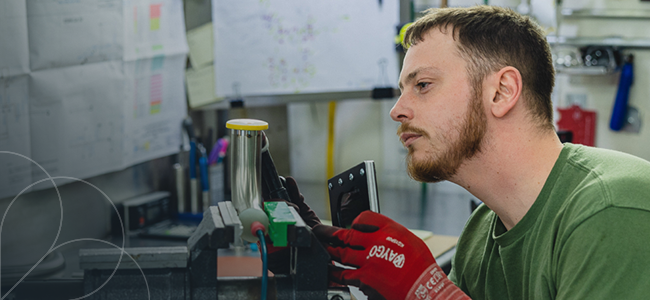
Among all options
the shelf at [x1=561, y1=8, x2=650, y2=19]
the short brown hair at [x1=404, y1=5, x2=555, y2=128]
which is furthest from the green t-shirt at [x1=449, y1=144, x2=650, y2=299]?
the shelf at [x1=561, y1=8, x2=650, y2=19]

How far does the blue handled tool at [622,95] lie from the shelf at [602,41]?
0.05m

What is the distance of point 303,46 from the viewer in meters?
1.95

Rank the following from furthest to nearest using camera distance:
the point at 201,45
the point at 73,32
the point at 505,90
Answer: the point at 201,45, the point at 73,32, the point at 505,90

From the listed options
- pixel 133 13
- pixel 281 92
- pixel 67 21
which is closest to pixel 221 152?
pixel 281 92

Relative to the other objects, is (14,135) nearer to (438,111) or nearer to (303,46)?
(438,111)

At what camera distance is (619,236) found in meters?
0.69

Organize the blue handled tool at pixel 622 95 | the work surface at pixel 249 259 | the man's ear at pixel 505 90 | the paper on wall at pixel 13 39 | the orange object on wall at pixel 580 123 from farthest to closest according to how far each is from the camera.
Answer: the orange object on wall at pixel 580 123
the blue handled tool at pixel 622 95
the work surface at pixel 249 259
the paper on wall at pixel 13 39
the man's ear at pixel 505 90

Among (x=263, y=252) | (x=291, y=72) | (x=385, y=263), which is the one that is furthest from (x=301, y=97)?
(x=263, y=252)

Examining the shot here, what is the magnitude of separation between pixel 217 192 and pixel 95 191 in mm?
473

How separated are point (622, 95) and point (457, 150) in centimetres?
157

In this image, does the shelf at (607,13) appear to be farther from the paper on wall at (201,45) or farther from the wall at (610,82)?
the paper on wall at (201,45)

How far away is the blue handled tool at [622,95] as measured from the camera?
2.14 meters

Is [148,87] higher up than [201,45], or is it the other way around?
[201,45]

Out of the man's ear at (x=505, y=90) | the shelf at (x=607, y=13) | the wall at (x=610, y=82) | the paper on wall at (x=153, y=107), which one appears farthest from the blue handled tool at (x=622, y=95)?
the paper on wall at (x=153, y=107)
